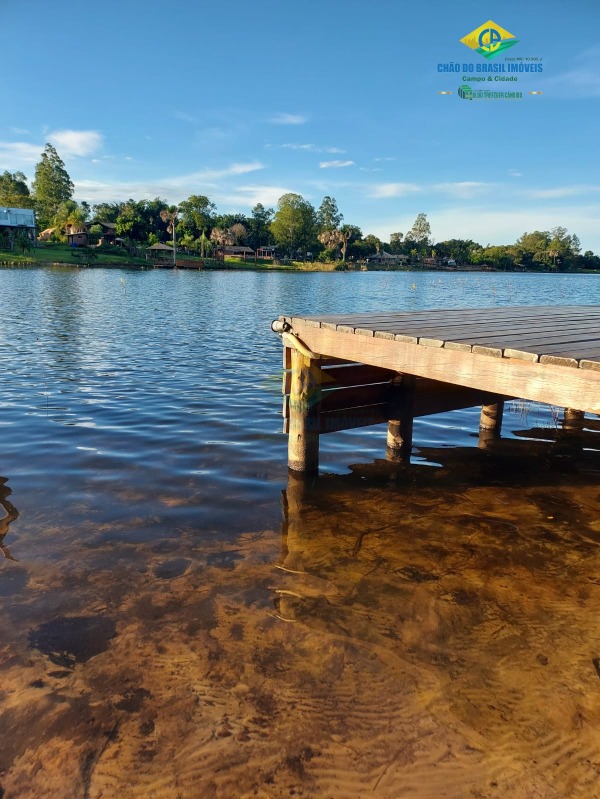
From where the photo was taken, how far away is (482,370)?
4277 mm

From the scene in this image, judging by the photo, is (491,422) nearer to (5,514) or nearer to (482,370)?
(482,370)

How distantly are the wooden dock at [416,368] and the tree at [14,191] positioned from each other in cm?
12132

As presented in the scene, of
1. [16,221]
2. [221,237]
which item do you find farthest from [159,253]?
[16,221]

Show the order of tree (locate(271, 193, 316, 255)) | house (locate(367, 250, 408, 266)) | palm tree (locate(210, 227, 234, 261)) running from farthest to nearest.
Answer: house (locate(367, 250, 408, 266)), tree (locate(271, 193, 316, 255)), palm tree (locate(210, 227, 234, 261))

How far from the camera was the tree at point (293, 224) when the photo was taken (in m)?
158

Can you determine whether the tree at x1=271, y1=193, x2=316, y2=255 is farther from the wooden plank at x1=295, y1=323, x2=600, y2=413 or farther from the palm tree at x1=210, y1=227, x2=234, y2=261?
the wooden plank at x1=295, y1=323, x2=600, y2=413

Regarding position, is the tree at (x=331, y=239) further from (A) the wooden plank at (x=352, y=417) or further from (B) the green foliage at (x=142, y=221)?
(A) the wooden plank at (x=352, y=417)

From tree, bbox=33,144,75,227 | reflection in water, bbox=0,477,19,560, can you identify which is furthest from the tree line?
reflection in water, bbox=0,477,19,560

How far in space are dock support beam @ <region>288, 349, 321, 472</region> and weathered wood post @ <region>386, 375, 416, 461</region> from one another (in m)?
1.21

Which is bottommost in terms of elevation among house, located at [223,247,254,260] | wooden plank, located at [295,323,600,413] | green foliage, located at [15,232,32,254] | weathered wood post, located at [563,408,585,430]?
weathered wood post, located at [563,408,585,430]

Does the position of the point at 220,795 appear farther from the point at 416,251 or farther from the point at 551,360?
the point at 416,251

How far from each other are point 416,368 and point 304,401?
1.97 m

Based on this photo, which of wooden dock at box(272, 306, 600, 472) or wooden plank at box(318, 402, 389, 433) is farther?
wooden plank at box(318, 402, 389, 433)

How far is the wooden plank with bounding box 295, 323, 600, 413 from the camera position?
11.9 feet
